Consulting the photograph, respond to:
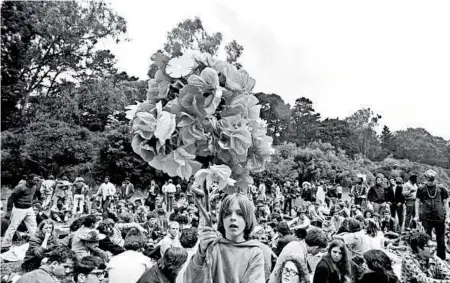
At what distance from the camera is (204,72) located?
1919 mm

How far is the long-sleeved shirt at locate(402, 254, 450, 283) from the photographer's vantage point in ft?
14.4

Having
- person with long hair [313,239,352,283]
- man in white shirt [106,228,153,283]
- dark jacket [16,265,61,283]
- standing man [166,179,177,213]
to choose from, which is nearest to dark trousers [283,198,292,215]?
standing man [166,179,177,213]

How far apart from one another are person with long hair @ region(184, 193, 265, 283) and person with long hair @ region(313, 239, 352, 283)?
6.58 ft

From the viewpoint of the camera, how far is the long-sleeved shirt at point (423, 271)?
14.4 feet

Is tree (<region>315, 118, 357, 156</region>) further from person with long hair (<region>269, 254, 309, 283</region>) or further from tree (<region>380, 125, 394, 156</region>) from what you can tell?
person with long hair (<region>269, 254, 309, 283</region>)

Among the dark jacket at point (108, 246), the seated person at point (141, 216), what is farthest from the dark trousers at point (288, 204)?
the dark jacket at point (108, 246)

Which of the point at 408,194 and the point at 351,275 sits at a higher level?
the point at 408,194

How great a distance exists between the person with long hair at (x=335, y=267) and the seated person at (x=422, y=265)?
0.85 meters

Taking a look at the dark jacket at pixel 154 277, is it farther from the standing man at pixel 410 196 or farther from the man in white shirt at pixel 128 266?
the standing man at pixel 410 196

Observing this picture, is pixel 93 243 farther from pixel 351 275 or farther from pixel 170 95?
pixel 170 95

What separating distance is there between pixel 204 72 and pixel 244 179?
1.95 ft

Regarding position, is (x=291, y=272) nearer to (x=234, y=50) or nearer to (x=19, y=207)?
(x=19, y=207)

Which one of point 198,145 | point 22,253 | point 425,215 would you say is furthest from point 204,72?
point 22,253

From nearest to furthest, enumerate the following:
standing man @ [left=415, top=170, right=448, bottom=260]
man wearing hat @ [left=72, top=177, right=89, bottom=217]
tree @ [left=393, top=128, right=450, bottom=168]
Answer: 1. standing man @ [left=415, top=170, right=448, bottom=260]
2. man wearing hat @ [left=72, top=177, right=89, bottom=217]
3. tree @ [left=393, top=128, right=450, bottom=168]
